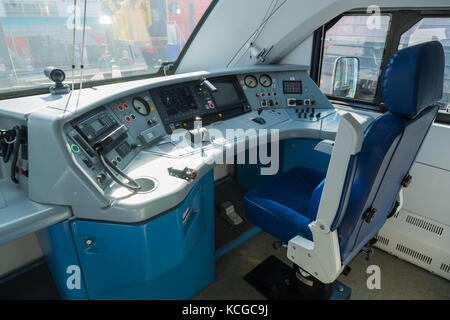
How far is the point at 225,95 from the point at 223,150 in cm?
69

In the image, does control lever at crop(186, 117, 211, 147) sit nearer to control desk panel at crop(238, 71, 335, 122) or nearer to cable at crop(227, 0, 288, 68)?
control desk panel at crop(238, 71, 335, 122)

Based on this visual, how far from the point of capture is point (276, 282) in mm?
1814

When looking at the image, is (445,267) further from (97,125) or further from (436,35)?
(97,125)

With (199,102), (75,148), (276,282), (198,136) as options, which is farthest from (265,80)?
(75,148)

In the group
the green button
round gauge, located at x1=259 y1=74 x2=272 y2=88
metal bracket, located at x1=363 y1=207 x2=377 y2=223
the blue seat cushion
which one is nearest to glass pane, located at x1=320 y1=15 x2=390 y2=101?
round gauge, located at x1=259 y1=74 x2=272 y2=88

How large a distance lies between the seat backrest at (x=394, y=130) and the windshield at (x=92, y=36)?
1254 millimetres

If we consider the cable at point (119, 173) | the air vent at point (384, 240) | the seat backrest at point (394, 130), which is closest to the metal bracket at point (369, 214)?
the seat backrest at point (394, 130)

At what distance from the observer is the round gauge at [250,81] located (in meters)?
2.27

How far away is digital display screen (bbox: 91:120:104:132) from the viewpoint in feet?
4.35

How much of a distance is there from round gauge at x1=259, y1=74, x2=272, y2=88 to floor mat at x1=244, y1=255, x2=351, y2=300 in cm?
127

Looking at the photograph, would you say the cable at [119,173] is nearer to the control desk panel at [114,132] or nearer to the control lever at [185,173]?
the control desk panel at [114,132]

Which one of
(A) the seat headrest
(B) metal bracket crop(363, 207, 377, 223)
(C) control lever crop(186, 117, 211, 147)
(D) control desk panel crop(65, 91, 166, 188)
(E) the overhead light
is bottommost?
(B) metal bracket crop(363, 207, 377, 223)
